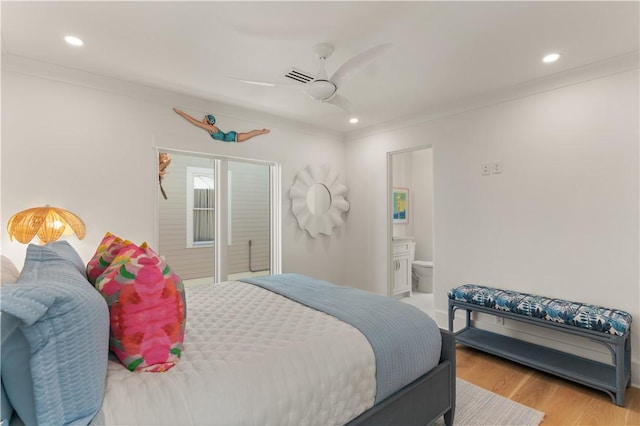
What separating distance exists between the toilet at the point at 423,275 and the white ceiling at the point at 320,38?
2975mm

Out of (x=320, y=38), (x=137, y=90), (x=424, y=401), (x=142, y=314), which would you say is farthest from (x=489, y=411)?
(x=137, y=90)

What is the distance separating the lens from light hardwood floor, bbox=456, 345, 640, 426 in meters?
2.00

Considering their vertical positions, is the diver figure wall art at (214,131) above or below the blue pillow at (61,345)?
above

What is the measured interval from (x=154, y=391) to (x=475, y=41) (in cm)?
266

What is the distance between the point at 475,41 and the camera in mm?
2174

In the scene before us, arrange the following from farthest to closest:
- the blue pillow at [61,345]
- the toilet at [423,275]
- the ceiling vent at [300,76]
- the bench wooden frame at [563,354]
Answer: the toilet at [423,275] → the ceiling vent at [300,76] → the bench wooden frame at [563,354] → the blue pillow at [61,345]

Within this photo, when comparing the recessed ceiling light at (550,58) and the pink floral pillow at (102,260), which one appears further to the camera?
the recessed ceiling light at (550,58)

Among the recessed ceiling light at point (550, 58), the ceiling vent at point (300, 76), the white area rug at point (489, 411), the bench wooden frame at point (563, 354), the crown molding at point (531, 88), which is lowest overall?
the white area rug at point (489, 411)

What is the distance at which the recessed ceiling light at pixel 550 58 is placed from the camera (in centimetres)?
237

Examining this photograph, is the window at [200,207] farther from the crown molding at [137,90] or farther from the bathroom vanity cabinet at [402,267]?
the bathroom vanity cabinet at [402,267]

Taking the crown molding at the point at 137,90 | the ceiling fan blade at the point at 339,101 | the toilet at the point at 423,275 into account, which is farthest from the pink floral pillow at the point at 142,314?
the toilet at the point at 423,275

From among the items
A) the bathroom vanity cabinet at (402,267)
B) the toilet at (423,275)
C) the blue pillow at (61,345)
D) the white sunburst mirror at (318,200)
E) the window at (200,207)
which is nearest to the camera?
the blue pillow at (61,345)

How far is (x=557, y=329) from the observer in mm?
2416

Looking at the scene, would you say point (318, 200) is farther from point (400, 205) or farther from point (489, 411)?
point (489, 411)
